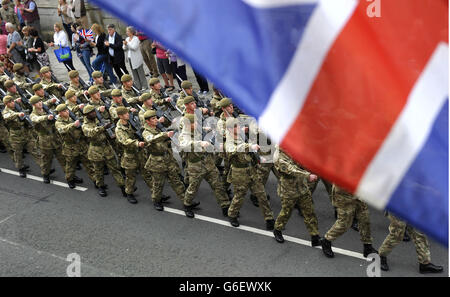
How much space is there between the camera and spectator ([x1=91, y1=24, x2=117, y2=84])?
13.4 meters

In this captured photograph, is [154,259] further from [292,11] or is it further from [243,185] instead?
[292,11]

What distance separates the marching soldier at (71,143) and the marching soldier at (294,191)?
12.4 feet

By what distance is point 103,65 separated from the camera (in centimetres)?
1422

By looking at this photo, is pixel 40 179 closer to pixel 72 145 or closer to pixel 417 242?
pixel 72 145

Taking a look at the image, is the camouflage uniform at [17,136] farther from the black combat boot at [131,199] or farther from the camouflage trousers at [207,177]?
the camouflage trousers at [207,177]

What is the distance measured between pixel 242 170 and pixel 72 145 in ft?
11.0

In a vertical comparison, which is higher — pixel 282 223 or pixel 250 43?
pixel 250 43

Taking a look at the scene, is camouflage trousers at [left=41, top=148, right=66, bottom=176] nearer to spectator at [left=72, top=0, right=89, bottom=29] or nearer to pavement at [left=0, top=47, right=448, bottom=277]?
pavement at [left=0, top=47, right=448, bottom=277]

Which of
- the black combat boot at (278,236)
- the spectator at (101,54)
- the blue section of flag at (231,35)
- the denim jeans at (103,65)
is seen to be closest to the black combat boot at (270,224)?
the black combat boot at (278,236)

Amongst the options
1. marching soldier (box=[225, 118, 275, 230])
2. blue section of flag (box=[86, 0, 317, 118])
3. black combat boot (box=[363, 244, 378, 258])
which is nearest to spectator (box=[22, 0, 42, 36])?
marching soldier (box=[225, 118, 275, 230])

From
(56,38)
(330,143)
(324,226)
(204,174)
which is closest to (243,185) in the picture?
(204,174)

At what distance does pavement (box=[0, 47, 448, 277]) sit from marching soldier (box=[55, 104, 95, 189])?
1.33 feet

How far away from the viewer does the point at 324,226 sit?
7086 mm

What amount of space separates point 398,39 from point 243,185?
210 inches
